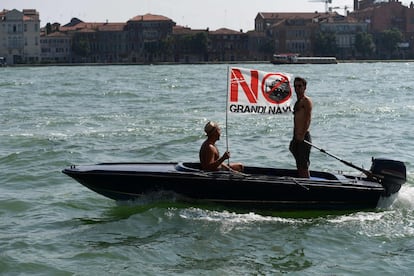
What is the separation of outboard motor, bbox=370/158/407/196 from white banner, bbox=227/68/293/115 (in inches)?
69.6

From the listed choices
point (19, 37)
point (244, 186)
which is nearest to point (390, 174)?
point (244, 186)

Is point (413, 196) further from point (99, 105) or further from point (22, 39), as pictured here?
point (22, 39)

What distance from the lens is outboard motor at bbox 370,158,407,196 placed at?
38.7 feet

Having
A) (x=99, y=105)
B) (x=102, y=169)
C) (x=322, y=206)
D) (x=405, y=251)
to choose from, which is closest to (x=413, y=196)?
(x=322, y=206)

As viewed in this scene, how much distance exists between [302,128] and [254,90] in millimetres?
873

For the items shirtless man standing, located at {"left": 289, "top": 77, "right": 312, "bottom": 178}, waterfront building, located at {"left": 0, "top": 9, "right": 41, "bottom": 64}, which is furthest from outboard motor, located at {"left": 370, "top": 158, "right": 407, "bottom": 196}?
waterfront building, located at {"left": 0, "top": 9, "right": 41, "bottom": 64}

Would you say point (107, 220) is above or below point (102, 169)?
below

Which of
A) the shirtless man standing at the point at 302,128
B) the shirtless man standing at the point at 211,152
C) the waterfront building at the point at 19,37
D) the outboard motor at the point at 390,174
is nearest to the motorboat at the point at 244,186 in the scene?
the outboard motor at the point at 390,174

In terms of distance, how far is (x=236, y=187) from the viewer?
11.5 m

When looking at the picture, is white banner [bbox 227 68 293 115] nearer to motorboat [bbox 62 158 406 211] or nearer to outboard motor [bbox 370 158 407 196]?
motorboat [bbox 62 158 406 211]

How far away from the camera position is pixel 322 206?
11672 mm

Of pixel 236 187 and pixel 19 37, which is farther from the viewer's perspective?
pixel 19 37

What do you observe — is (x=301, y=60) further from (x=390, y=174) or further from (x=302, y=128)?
(x=302, y=128)

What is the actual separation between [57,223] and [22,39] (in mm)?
130251
